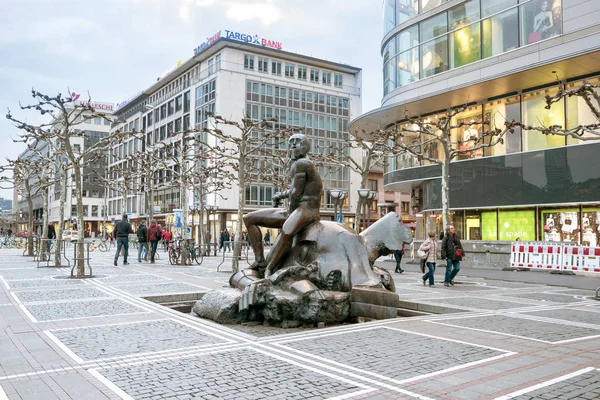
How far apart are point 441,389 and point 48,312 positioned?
24.1 ft

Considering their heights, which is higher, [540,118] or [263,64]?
[263,64]

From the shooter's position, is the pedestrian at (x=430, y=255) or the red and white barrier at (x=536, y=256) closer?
the pedestrian at (x=430, y=255)

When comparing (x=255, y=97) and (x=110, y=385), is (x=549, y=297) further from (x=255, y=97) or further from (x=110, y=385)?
(x=255, y=97)

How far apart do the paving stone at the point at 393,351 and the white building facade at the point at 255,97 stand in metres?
52.6

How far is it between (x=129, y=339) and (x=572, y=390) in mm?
5266

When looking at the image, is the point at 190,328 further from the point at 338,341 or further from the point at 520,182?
the point at 520,182

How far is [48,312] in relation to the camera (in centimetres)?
934

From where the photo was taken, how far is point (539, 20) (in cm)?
2636

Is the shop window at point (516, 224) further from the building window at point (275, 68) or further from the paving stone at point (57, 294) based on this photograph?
the building window at point (275, 68)

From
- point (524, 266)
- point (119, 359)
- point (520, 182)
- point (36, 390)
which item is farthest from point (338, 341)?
point (520, 182)

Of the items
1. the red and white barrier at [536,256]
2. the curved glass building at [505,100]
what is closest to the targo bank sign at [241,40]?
the curved glass building at [505,100]

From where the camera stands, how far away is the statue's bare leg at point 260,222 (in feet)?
32.4

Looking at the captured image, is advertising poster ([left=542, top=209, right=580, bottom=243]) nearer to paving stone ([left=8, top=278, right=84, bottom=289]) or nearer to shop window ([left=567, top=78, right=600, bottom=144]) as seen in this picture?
shop window ([left=567, top=78, right=600, bottom=144])

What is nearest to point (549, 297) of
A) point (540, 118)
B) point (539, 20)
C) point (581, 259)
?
point (581, 259)
